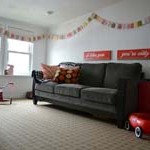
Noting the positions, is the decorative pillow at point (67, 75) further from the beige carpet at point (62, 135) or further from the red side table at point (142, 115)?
the red side table at point (142, 115)

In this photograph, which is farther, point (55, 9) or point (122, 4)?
point (55, 9)

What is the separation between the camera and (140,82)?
3018 millimetres

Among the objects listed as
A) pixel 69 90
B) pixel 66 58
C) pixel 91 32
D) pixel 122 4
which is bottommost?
pixel 69 90

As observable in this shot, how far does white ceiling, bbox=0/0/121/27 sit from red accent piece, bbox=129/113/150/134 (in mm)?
2497

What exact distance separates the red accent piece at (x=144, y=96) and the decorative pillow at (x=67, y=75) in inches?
67.1

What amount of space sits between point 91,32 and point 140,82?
7.44 feet

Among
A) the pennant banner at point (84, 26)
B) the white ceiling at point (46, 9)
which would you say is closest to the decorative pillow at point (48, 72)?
the pennant banner at point (84, 26)

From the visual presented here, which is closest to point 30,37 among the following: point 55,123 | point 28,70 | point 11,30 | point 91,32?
point 11,30

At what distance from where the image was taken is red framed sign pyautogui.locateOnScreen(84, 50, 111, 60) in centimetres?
447

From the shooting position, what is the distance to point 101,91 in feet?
10.4

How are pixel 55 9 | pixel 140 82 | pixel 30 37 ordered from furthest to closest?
1. pixel 30 37
2. pixel 55 9
3. pixel 140 82

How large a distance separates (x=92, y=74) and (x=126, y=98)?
1.59 metres

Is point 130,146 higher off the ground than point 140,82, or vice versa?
point 140,82

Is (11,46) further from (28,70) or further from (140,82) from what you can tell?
(140,82)
